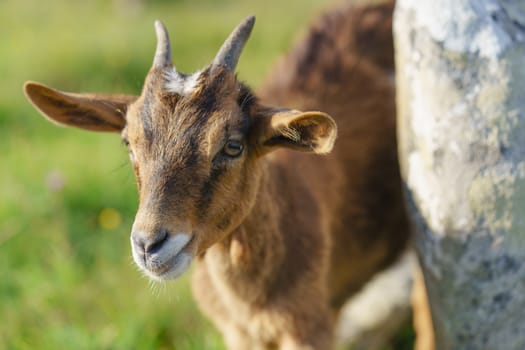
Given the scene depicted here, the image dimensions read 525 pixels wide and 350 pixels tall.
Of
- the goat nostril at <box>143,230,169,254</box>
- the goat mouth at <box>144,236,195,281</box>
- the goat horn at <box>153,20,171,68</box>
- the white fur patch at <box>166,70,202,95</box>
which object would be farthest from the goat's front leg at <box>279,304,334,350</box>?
the goat horn at <box>153,20,171,68</box>

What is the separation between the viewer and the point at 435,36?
3.48m

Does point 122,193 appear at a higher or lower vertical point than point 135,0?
lower

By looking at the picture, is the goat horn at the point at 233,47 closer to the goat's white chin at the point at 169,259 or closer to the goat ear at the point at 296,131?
the goat ear at the point at 296,131

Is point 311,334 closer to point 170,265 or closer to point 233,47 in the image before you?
point 170,265

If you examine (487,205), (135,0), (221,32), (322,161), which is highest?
(135,0)

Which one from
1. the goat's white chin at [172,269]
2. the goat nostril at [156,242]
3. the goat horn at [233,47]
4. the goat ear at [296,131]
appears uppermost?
the goat horn at [233,47]

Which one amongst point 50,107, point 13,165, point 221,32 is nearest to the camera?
point 50,107

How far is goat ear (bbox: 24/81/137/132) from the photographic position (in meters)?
3.50

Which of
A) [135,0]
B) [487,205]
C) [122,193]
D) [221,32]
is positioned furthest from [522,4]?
[135,0]

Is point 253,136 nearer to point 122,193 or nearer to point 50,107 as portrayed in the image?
point 50,107

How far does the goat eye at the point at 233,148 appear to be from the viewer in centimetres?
320

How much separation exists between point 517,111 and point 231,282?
1601mm

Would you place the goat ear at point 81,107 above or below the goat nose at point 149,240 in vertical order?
above

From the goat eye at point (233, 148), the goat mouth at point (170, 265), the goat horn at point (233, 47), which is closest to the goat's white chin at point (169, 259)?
the goat mouth at point (170, 265)
